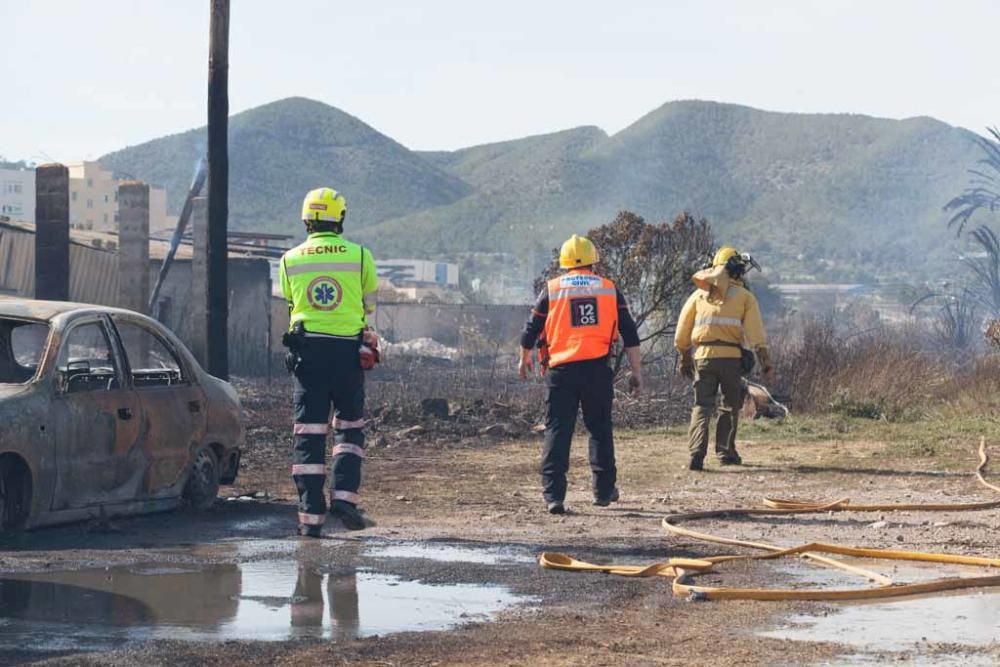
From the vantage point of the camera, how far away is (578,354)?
37.4 feet

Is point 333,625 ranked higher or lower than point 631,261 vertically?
lower

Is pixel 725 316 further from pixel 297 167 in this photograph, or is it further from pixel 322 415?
pixel 297 167

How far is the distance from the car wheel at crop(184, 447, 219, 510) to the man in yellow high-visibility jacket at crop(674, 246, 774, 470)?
475 cm

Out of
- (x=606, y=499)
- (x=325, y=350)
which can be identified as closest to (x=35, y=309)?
(x=325, y=350)

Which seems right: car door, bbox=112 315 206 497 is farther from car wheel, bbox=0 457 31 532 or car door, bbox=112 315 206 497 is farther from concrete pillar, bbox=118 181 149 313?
concrete pillar, bbox=118 181 149 313

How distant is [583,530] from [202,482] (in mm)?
2772

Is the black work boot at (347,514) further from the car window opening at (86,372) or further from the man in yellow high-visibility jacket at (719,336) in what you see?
the man in yellow high-visibility jacket at (719,336)

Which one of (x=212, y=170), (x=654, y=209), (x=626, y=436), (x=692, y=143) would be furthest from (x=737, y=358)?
(x=692, y=143)

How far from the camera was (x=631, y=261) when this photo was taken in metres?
23.2

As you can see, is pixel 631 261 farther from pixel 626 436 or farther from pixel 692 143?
pixel 692 143

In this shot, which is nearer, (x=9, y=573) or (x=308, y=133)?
(x=9, y=573)

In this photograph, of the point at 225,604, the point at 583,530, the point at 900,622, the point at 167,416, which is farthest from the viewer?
the point at 167,416

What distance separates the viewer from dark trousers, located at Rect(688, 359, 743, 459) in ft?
47.2

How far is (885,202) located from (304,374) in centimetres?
13355
